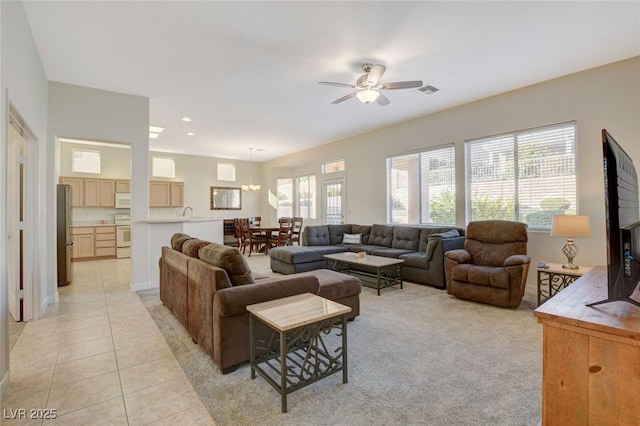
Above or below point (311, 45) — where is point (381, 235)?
below

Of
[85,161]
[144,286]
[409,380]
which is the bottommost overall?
[409,380]

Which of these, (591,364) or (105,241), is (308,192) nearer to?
(105,241)

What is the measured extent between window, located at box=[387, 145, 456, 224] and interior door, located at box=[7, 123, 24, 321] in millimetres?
5737

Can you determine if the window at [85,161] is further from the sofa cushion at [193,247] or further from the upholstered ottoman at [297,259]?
the sofa cushion at [193,247]

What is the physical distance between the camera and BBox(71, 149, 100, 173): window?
24.6ft

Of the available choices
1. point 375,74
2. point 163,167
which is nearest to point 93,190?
point 163,167

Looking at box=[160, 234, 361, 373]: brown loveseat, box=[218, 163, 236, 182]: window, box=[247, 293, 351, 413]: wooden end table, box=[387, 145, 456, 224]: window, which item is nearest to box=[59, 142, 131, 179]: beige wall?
box=[218, 163, 236, 182]: window

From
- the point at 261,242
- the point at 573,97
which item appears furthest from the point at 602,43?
the point at 261,242

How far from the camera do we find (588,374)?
1137mm

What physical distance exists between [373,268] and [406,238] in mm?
1119

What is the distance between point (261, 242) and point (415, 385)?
6.32m

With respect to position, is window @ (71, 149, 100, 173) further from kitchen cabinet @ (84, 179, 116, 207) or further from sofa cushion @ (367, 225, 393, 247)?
sofa cushion @ (367, 225, 393, 247)

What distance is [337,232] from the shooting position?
674cm

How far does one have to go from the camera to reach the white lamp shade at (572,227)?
3.32 m
